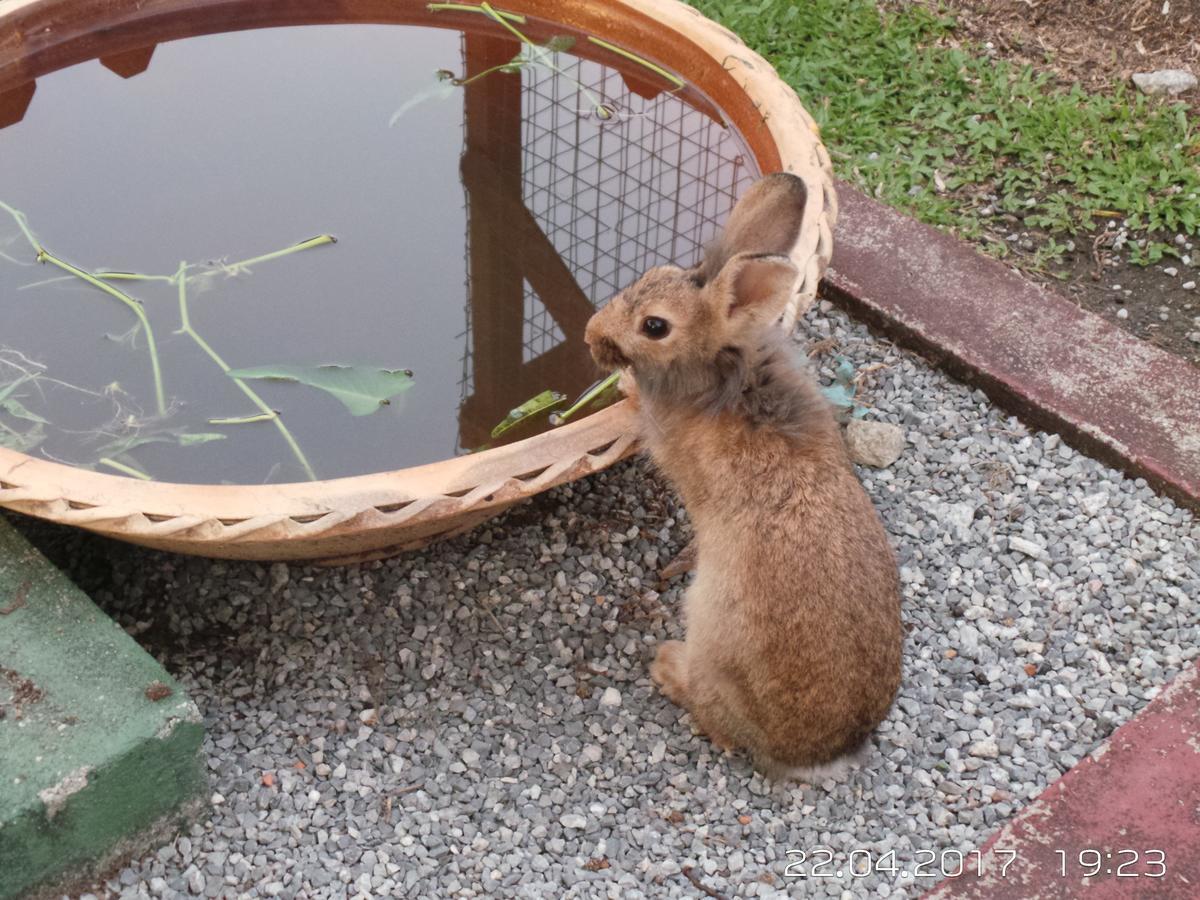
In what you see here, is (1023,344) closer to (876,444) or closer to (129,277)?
(876,444)

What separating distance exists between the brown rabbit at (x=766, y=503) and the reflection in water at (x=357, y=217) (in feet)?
1.55

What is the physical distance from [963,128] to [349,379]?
345 centimetres

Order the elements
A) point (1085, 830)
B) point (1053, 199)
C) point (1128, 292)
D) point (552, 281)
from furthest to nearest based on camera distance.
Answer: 1. point (1053, 199)
2. point (1128, 292)
3. point (552, 281)
4. point (1085, 830)

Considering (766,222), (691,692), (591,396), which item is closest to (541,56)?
(591,396)

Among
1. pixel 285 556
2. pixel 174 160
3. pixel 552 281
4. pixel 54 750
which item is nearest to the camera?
pixel 54 750

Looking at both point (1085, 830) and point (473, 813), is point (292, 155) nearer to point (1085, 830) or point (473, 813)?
point (473, 813)

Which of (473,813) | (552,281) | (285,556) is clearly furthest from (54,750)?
(552,281)

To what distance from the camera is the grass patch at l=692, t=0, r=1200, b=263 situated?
5.33 meters

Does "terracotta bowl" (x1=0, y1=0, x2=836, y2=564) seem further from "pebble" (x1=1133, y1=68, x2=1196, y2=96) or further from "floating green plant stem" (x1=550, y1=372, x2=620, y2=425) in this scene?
"pebble" (x1=1133, y1=68, x2=1196, y2=96)

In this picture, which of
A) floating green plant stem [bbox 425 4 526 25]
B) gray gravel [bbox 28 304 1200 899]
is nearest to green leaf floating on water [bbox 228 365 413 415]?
gray gravel [bbox 28 304 1200 899]

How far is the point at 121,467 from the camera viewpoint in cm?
324

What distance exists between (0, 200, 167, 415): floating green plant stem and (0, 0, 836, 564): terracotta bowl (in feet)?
1.36

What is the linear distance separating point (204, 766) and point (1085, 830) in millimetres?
2279

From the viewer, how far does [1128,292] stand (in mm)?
5039
